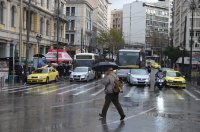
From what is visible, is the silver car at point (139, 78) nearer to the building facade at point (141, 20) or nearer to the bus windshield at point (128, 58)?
the bus windshield at point (128, 58)

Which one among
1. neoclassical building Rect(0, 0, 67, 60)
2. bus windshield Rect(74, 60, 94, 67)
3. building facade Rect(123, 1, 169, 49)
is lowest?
bus windshield Rect(74, 60, 94, 67)

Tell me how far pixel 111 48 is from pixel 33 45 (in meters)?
52.3

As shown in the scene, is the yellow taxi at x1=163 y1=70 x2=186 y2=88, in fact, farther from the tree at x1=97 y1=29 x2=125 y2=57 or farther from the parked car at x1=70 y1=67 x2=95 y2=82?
the tree at x1=97 y1=29 x2=125 y2=57

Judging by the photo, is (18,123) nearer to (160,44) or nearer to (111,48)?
(111,48)

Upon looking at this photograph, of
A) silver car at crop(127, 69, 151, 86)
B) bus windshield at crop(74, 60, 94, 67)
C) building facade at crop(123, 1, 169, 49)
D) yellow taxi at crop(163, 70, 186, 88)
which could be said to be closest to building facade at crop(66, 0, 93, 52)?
bus windshield at crop(74, 60, 94, 67)

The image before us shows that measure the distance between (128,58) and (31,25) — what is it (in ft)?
67.8

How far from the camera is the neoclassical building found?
160 feet

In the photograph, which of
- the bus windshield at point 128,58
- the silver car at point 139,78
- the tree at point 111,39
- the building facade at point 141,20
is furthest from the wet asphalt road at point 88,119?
the building facade at point 141,20

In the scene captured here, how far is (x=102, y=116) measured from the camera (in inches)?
565

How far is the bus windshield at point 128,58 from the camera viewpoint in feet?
147

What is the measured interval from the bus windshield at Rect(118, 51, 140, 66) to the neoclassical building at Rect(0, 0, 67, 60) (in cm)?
1154

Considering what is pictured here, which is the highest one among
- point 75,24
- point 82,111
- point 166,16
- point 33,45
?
point 166,16

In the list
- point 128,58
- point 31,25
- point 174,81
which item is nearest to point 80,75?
point 128,58

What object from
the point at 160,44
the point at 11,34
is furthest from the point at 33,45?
the point at 160,44
